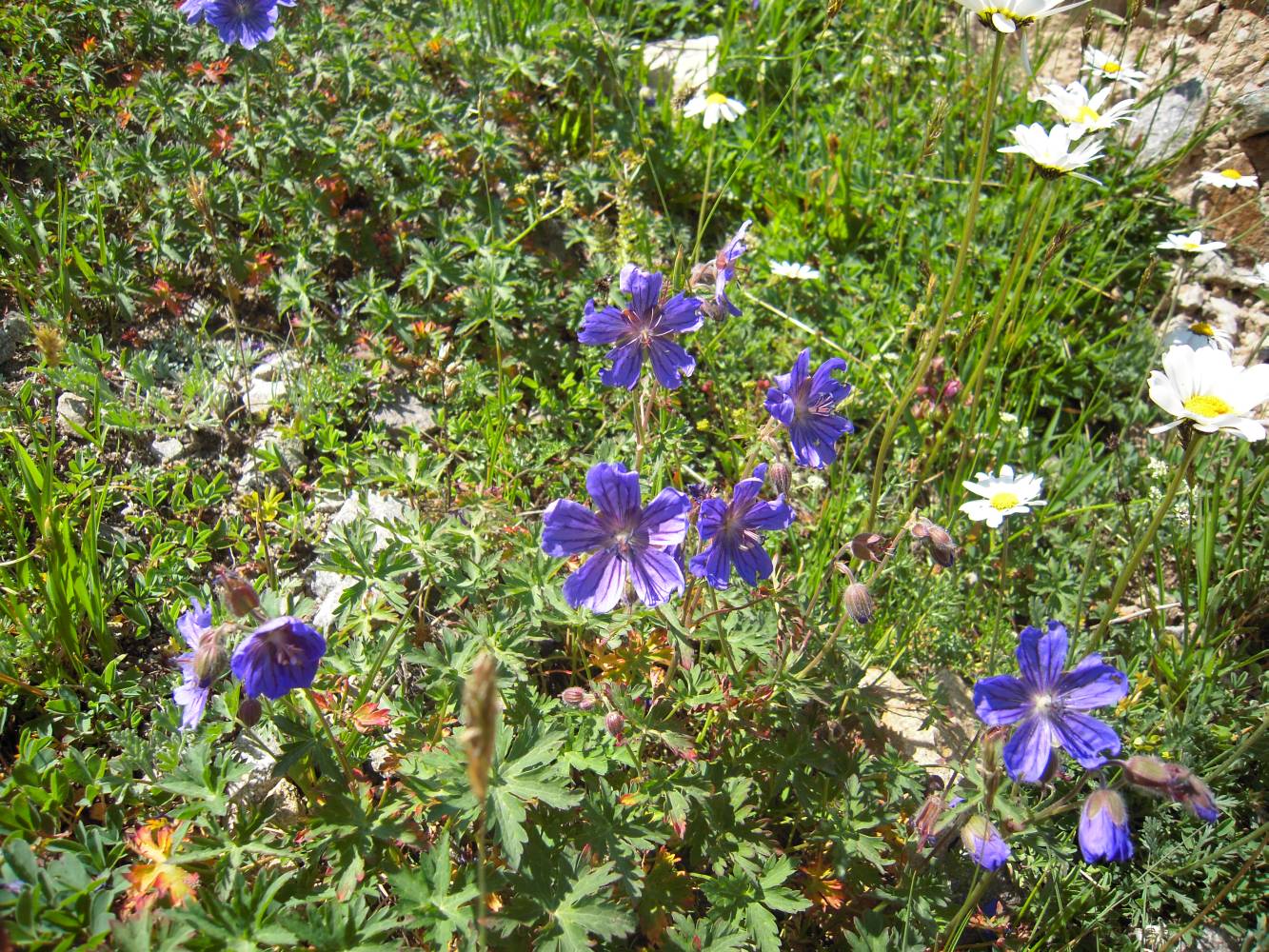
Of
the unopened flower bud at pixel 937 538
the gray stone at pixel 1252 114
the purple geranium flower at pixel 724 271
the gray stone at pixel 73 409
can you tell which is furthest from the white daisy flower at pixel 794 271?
the gray stone at pixel 73 409

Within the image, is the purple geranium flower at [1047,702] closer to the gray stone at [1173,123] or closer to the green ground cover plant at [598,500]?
the green ground cover plant at [598,500]

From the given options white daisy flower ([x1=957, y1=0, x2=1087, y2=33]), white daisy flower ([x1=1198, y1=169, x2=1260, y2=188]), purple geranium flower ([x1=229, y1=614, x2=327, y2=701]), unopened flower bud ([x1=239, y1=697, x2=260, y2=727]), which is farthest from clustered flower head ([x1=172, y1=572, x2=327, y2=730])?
white daisy flower ([x1=1198, y1=169, x2=1260, y2=188])

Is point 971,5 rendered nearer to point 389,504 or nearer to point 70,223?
point 389,504

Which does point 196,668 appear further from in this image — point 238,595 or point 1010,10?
point 1010,10

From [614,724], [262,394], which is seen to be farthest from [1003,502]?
[262,394]

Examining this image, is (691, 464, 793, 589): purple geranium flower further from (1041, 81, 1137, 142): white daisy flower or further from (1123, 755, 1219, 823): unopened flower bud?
(1041, 81, 1137, 142): white daisy flower

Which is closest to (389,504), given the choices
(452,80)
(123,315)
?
(123,315)
